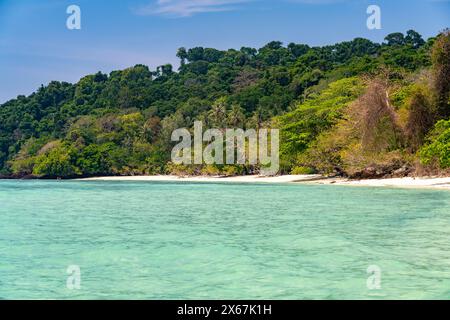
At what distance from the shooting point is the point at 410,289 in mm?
7039

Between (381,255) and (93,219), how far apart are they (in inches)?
376

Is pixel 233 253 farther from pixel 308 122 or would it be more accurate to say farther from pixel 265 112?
pixel 265 112

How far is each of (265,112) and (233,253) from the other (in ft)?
167

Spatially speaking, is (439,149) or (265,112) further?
(265,112)

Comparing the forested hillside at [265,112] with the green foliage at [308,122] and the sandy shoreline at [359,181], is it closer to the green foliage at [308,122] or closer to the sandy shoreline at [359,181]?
the green foliage at [308,122]

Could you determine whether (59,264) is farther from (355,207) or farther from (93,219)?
(355,207)

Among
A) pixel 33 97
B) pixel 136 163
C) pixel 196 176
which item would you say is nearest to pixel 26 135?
pixel 33 97

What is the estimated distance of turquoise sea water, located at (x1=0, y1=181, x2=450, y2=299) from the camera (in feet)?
23.9

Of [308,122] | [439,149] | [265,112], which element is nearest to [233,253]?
[439,149]

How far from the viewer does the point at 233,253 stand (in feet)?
32.9

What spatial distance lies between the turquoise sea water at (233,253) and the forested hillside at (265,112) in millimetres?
12952

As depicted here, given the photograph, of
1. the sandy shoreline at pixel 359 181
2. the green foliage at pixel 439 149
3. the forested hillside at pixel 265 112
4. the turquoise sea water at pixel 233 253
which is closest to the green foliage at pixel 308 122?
the forested hillside at pixel 265 112

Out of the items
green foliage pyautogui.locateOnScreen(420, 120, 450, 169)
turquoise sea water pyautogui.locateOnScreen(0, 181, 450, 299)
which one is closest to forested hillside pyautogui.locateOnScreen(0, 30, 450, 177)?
green foliage pyautogui.locateOnScreen(420, 120, 450, 169)

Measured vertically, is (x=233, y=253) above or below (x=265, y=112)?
below
